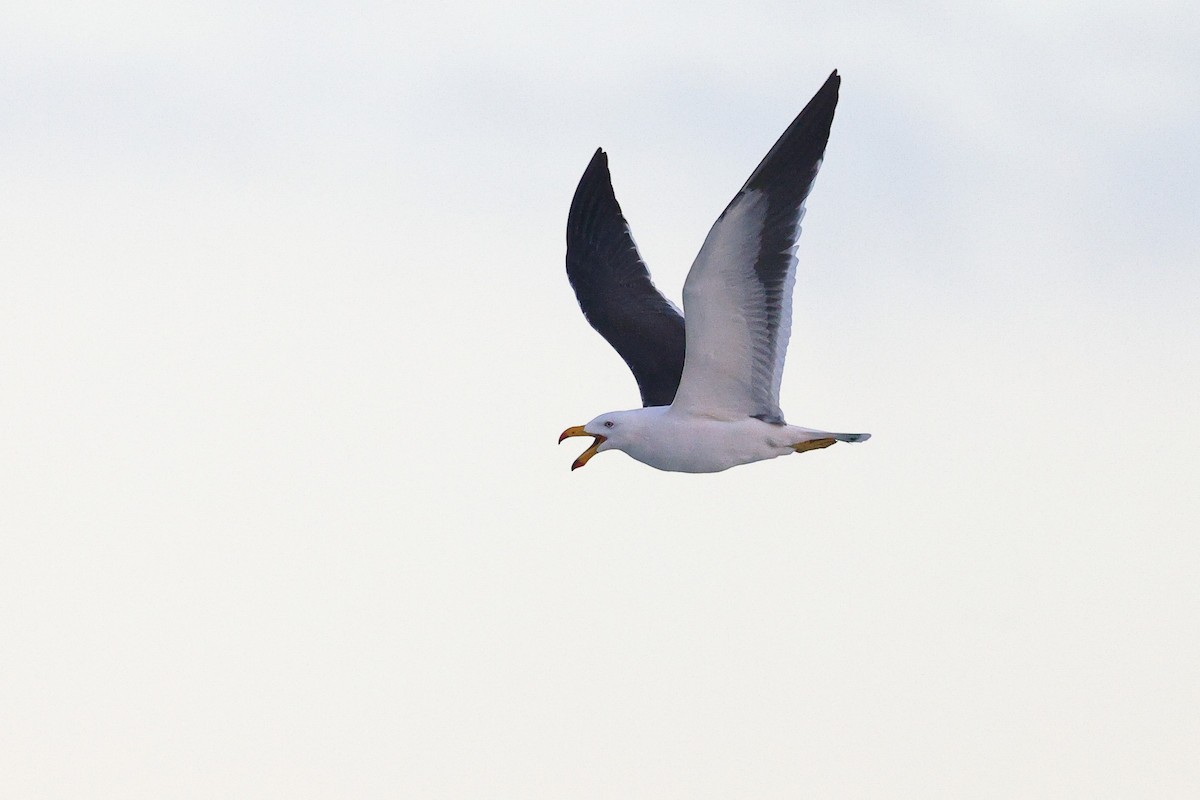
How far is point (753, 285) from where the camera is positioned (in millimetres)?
19547

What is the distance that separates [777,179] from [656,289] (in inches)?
214

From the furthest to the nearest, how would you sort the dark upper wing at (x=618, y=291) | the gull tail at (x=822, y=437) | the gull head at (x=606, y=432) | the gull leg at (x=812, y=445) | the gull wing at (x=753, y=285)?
the dark upper wing at (x=618, y=291) < the gull head at (x=606, y=432) < the gull leg at (x=812, y=445) < the gull tail at (x=822, y=437) < the gull wing at (x=753, y=285)

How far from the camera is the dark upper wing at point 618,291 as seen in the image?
23188 mm

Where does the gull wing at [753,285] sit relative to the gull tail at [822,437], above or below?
above

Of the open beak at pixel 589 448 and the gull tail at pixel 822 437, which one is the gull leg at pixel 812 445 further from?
the open beak at pixel 589 448

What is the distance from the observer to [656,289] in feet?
79.5

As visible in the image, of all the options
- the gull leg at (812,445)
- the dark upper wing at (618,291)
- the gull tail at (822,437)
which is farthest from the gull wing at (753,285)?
the dark upper wing at (618,291)

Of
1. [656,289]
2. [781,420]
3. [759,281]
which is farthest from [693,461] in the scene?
[656,289]

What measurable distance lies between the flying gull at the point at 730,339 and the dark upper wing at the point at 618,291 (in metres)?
0.02

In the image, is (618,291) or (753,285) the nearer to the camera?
(753,285)

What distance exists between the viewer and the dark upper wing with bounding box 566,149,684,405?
23.2 m

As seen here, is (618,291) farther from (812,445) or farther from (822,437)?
(822,437)

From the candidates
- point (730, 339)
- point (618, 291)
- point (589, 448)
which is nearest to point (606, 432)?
point (589, 448)

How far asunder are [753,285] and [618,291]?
504 centimetres
